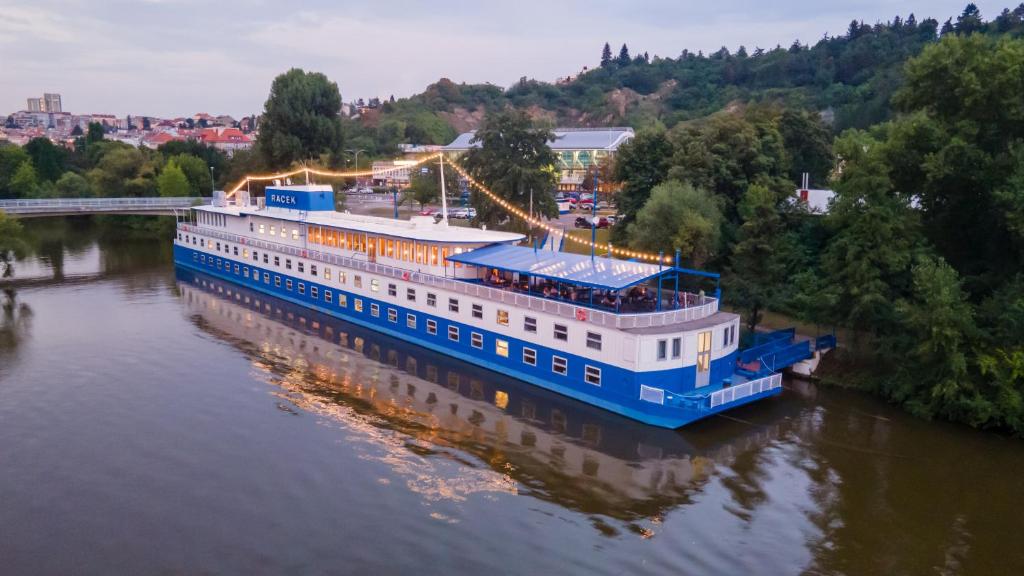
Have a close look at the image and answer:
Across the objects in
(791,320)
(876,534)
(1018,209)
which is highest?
(1018,209)

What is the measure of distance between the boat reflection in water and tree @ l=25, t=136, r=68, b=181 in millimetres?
90535

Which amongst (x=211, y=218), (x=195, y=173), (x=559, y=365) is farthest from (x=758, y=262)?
(x=195, y=173)

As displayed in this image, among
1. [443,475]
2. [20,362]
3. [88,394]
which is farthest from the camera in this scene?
[20,362]

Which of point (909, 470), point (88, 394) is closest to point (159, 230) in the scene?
point (88, 394)

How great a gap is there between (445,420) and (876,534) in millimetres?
15758

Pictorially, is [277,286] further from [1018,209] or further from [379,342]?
[1018,209]

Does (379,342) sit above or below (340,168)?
below

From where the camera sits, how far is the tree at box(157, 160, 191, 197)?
9169cm

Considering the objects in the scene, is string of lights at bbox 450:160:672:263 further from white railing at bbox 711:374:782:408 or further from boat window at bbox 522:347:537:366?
white railing at bbox 711:374:782:408

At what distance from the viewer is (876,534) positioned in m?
21.0

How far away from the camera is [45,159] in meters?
112

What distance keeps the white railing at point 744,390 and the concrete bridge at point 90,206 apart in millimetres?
59915

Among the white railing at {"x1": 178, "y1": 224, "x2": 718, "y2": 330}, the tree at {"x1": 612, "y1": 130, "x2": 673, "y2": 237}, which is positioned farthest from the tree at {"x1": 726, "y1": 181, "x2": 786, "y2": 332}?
the tree at {"x1": 612, "y1": 130, "x2": 673, "y2": 237}

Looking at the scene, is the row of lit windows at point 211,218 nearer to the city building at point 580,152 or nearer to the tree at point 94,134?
the city building at point 580,152
